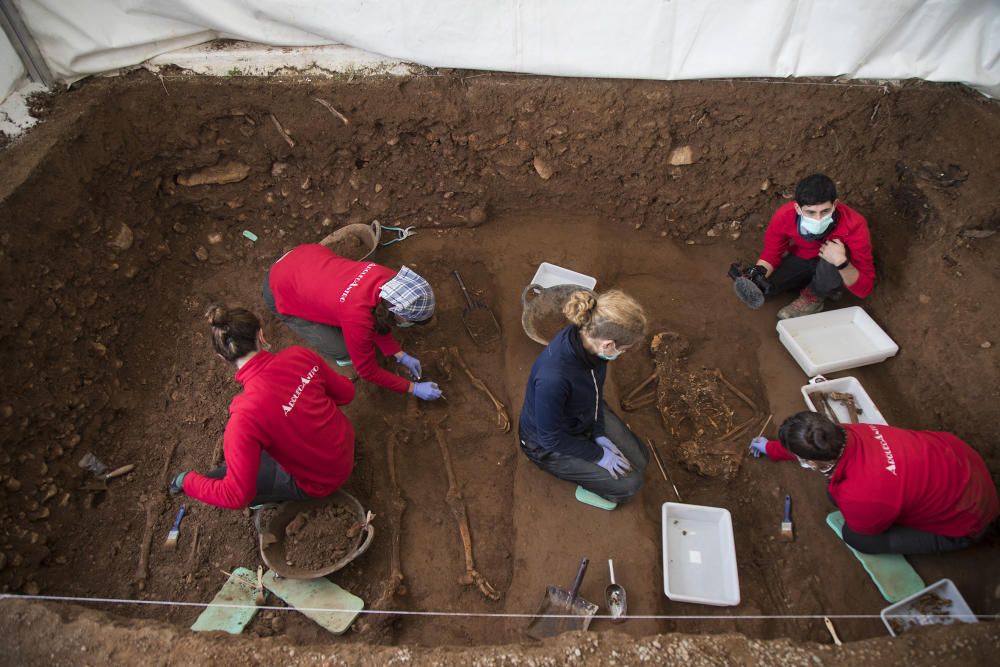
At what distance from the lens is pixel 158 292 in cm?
458

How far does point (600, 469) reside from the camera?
11.7 feet

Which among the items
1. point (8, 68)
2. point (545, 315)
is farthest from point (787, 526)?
point (8, 68)

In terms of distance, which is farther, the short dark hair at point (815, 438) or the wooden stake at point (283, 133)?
the wooden stake at point (283, 133)

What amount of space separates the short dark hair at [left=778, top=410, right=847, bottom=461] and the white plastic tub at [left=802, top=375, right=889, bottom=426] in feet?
3.95

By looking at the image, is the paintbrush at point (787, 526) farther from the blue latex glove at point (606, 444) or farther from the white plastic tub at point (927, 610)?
the blue latex glove at point (606, 444)

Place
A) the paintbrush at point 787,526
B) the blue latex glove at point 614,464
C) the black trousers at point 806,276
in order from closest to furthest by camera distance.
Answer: the blue latex glove at point 614,464 < the paintbrush at point 787,526 < the black trousers at point 806,276

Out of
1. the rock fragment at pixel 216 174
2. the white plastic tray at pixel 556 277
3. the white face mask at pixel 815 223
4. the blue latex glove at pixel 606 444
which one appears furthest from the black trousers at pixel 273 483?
the white face mask at pixel 815 223

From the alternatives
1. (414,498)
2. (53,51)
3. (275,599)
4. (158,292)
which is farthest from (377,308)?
(53,51)

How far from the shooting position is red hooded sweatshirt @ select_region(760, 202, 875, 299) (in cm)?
404

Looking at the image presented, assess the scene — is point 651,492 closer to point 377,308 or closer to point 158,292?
point 377,308

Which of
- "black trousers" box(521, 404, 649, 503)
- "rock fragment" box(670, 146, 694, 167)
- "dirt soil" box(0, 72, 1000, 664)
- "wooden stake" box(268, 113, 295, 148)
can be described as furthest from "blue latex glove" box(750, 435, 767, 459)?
"wooden stake" box(268, 113, 295, 148)

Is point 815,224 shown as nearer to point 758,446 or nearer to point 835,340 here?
point 835,340

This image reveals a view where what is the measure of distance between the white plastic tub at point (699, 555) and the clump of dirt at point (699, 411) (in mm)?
396

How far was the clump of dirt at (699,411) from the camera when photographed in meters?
4.00
